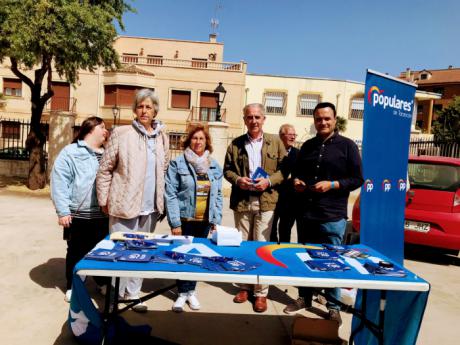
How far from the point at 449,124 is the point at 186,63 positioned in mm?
28535

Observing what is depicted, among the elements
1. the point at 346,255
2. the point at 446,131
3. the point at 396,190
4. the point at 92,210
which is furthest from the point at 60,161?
the point at 446,131

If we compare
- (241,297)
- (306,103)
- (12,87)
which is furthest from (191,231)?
(306,103)

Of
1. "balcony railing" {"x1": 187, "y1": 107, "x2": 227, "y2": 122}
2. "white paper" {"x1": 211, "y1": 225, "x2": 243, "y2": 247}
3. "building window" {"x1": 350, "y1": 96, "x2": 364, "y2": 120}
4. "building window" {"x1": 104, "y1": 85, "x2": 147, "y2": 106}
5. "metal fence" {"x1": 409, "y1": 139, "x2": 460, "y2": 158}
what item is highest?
"building window" {"x1": 350, "y1": 96, "x2": 364, "y2": 120}

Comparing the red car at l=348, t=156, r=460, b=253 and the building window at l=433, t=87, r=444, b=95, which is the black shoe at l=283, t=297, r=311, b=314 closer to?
the red car at l=348, t=156, r=460, b=253

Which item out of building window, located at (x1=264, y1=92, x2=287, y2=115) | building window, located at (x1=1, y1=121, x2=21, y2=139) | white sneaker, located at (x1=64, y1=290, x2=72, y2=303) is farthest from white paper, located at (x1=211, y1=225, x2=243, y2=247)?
building window, located at (x1=264, y1=92, x2=287, y2=115)

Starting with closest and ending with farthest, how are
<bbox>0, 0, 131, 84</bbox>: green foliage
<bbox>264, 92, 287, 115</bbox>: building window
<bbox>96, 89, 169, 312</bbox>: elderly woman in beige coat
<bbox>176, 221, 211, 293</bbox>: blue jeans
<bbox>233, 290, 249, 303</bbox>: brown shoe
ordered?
<bbox>96, 89, 169, 312</bbox>: elderly woman in beige coat < <bbox>176, 221, 211, 293</bbox>: blue jeans < <bbox>233, 290, 249, 303</bbox>: brown shoe < <bbox>0, 0, 131, 84</bbox>: green foliage < <bbox>264, 92, 287, 115</bbox>: building window

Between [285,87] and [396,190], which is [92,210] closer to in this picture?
[396,190]

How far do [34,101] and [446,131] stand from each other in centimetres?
3837

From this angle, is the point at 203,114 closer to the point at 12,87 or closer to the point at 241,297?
the point at 12,87

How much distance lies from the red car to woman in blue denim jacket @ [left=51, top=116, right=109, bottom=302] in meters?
4.47

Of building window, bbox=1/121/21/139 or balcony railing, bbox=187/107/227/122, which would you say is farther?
balcony railing, bbox=187/107/227/122

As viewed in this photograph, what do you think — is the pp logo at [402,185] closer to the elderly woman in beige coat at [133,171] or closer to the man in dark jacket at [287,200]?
the man in dark jacket at [287,200]

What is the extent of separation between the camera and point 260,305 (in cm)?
371

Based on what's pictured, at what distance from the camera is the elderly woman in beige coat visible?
3.29 meters
